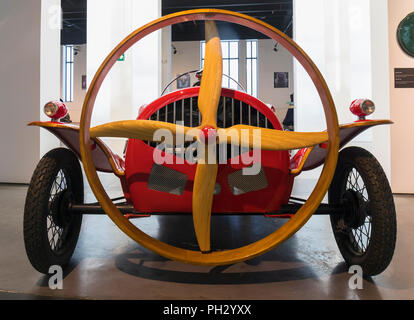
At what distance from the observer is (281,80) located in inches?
569

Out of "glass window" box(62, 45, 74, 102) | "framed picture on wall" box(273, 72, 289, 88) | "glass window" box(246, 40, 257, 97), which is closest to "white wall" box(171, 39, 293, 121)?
"framed picture on wall" box(273, 72, 289, 88)

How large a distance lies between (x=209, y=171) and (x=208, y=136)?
157 millimetres

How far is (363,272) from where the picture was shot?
51.3 inches

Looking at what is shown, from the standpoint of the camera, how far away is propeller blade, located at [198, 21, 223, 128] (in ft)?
3.83

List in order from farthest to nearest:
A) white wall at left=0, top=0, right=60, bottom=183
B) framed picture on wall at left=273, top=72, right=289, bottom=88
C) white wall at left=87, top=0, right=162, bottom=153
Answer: framed picture on wall at left=273, top=72, right=289, bottom=88, white wall at left=87, top=0, right=162, bottom=153, white wall at left=0, top=0, right=60, bottom=183

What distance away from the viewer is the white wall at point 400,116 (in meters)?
3.60

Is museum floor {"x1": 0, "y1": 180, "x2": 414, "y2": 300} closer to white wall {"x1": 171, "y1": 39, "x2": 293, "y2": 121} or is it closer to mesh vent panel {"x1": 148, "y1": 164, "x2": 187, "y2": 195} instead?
mesh vent panel {"x1": 148, "y1": 164, "x2": 187, "y2": 195}

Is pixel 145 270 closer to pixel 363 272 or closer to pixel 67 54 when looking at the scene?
pixel 363 272

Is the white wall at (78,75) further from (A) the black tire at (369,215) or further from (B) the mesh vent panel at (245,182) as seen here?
(A) the black tire at (369,215)

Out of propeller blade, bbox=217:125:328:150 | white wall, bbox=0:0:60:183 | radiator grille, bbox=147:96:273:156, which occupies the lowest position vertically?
propeller blade, bbox=217:125:328:150

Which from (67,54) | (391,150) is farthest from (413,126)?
(67,54)

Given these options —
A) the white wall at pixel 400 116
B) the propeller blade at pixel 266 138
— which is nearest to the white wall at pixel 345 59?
the white wall at pixel 400 116

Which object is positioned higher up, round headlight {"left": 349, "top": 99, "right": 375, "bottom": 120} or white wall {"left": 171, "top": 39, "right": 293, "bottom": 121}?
white wall {"left": 171, "top": 39, "right": 293, "bottom": 121}

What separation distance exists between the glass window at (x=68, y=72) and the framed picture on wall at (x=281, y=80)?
34.4 feet
